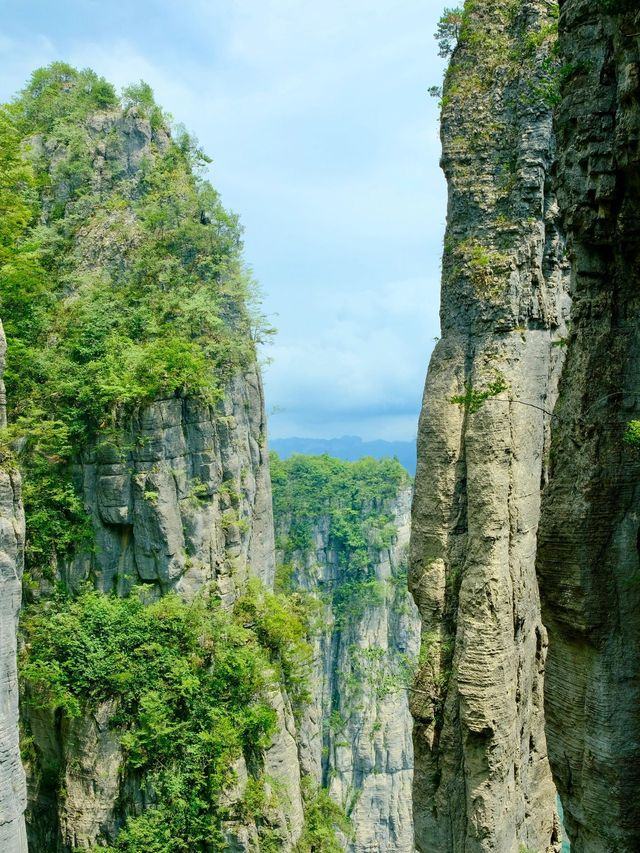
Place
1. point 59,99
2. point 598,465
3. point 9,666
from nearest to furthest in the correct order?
1. point 598,465
2. point 9,666
3. point 59,99

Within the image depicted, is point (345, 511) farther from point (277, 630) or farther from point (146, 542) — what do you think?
point (146, 542)

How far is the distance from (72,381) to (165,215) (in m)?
6.60

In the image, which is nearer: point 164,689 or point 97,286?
point 164,689

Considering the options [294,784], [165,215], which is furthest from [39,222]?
[294,784]

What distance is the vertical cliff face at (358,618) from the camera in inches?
1639

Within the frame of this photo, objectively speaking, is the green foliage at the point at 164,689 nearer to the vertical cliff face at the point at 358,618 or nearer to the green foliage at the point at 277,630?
the green foliage at the point at 277,630

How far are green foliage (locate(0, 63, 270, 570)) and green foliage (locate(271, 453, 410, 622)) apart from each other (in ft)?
88.9

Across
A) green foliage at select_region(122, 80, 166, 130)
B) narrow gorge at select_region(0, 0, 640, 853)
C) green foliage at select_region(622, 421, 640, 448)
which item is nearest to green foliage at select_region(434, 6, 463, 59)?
narrow gorge at select_region(0, 0, 640, 853)

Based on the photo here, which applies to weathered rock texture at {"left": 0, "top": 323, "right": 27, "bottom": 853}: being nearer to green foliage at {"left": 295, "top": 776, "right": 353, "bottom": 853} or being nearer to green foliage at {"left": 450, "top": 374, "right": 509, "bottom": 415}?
green foliage at {"left": 450, "top": 374, "right": 509, "bottom": 415}

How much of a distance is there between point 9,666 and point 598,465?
1203cm

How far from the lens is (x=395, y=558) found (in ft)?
160

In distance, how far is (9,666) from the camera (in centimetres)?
1349

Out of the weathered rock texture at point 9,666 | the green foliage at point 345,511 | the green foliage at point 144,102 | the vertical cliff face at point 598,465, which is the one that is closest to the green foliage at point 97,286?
the green foliage at point 144,102

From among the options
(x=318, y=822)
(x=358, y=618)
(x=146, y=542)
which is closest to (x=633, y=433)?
(x=146, y=542)
